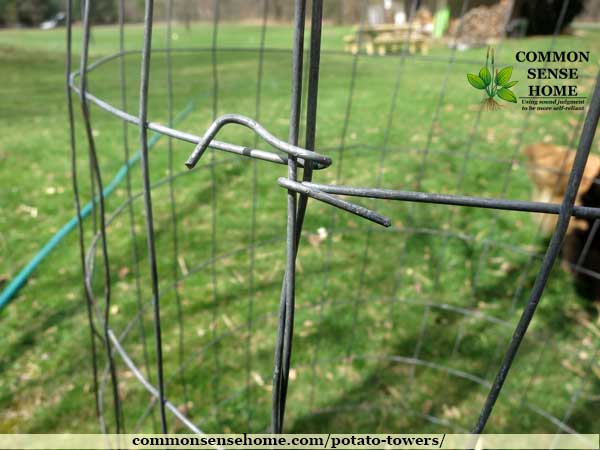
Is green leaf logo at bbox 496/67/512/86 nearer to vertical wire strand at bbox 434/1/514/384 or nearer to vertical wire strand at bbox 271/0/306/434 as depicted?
vertical wire strand at bbox 271/0/306/434

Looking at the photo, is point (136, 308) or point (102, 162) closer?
point (136, 308)

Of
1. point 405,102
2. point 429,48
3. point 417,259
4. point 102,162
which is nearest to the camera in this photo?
point 417,259

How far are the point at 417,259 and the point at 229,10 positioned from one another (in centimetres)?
1129

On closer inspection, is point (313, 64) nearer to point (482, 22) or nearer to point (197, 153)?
point (197, 153)

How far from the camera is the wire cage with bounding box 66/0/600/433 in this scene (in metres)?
0.90

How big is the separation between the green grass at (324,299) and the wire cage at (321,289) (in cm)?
1

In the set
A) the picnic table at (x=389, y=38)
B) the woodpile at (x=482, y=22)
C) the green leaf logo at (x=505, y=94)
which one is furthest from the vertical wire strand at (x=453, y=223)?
the picnic table at (x=389, y=38)

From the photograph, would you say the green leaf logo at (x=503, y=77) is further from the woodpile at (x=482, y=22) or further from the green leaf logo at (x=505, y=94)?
the woodpile at (x=482, y=22)

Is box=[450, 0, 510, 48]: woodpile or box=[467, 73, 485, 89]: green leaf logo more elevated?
box=[450, 0, 510, 48]: woodpile

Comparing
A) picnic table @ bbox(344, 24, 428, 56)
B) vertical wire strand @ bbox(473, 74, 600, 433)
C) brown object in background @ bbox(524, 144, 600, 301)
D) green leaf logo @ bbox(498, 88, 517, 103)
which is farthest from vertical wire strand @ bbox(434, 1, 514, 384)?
picnic table @ bbox(344, 24, 428, 56)

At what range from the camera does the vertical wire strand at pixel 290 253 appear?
52 cm

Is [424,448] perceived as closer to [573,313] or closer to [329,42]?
[573,313]

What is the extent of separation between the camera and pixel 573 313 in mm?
2350

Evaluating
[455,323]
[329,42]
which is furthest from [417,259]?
[329,42]
